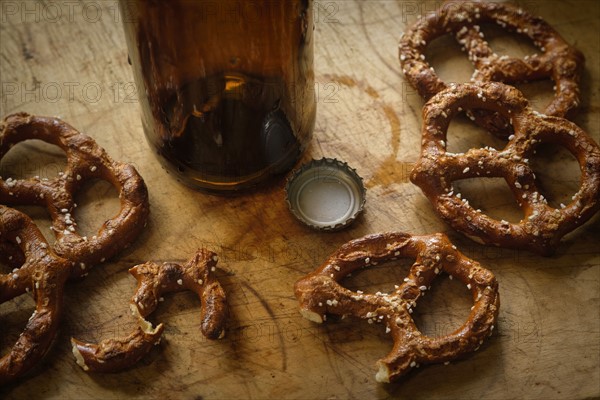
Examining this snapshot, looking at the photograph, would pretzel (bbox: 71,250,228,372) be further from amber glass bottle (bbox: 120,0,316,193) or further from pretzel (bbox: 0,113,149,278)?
amber glass bottle (bbox: 120,0,316,193)

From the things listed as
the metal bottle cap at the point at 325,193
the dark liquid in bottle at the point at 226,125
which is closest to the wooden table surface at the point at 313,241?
the metal bottle cap at the point at 325,193

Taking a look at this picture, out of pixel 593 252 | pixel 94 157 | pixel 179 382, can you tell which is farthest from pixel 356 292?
pixel 94 157

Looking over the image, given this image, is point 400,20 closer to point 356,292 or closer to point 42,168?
point 356,292

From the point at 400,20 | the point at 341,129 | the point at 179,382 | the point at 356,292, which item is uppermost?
the point at 400,20

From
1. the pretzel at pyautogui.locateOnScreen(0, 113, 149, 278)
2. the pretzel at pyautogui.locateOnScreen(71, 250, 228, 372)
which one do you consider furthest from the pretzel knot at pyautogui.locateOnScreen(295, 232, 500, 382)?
the pretzel at pyautogui.locateOnScreen(0, 113, 149, 278)

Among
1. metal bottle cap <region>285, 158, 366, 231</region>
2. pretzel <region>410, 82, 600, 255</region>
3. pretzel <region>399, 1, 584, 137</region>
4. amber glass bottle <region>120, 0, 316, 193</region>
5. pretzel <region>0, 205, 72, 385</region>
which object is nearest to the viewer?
pretzel <region>0, 205, 72, 385</region>

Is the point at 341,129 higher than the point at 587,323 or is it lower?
higher
